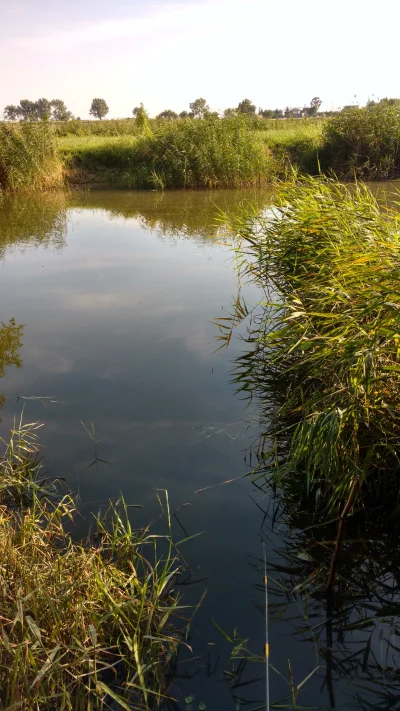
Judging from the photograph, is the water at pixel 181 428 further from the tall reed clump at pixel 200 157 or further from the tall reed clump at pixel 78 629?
the tall reed clump at pixel 200 157

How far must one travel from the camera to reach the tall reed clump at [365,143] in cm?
1596

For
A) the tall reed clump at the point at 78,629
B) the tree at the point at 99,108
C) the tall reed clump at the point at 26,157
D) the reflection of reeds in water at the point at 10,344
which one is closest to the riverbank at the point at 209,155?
the tall reed clump at the point at 26,157

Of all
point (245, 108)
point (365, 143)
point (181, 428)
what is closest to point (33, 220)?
point (365, 143)

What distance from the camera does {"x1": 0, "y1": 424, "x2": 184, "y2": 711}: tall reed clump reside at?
2.05 m

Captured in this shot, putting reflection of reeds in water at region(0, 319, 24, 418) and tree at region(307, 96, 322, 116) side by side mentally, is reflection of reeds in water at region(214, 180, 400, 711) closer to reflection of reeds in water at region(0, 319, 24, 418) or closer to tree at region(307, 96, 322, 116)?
reflection of reeds in water at region(0, 319, 24, 418)

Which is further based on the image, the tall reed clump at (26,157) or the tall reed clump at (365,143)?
the tall reed clump at (365,143)

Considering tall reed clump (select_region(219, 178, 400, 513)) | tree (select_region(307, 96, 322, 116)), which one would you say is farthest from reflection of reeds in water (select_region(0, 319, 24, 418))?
tree (select_region(307, 96, 322, 116))

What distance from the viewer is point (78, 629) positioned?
2.25 meters

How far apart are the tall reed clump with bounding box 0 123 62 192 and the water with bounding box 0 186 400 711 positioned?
20.7 ft

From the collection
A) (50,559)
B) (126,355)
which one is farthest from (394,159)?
(50,559)

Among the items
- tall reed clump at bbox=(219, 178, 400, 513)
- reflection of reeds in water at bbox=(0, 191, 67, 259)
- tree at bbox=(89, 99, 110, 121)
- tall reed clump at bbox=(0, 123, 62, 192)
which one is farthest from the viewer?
tree at bbox=(89, 99, 110, 121)

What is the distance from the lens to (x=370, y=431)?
308 centimetres

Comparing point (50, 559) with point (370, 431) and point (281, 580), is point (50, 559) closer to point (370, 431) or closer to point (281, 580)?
point (281, 580)

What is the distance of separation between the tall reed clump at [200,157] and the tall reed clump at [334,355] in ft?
36.4
